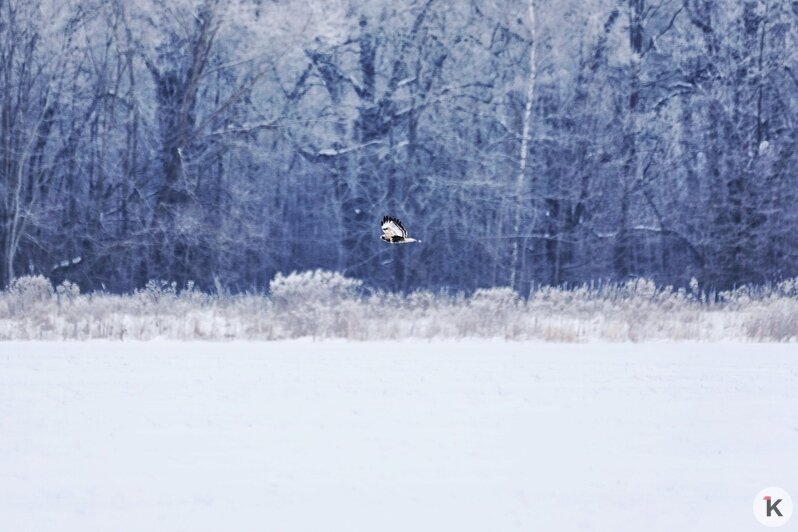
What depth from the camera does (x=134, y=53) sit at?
71.9 ft

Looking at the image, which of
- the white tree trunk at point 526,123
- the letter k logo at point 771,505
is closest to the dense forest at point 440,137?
the white tree trunk at point 526,123

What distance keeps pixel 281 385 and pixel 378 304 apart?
6.10 meters

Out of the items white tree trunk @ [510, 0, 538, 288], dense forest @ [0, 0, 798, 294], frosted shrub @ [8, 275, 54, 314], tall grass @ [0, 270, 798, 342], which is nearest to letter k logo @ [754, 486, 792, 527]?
tall grass @ [0, 270, 798, 342]

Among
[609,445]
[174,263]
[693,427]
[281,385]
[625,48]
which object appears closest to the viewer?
[609,445]

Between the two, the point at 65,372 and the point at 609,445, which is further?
the point at 65,372

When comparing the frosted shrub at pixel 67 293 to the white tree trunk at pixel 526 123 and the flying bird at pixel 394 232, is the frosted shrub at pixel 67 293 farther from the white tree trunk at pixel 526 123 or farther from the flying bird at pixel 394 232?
the flying bird at pixel 394 232

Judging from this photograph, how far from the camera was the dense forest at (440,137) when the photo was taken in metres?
21.6

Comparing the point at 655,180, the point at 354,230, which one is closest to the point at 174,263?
the point at 354,230

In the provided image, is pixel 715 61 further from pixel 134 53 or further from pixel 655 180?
pixel 134 53

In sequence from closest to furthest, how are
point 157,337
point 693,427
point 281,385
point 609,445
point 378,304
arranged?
point 609,445 → point 693,427 → point 281,385 → point 157,337 → point 378,304

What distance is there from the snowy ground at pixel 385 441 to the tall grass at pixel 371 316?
64.4 inches

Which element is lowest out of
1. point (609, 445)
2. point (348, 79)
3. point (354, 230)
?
point (609, 445)

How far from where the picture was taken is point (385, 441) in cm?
701

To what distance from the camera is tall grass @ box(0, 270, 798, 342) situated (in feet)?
42.8
